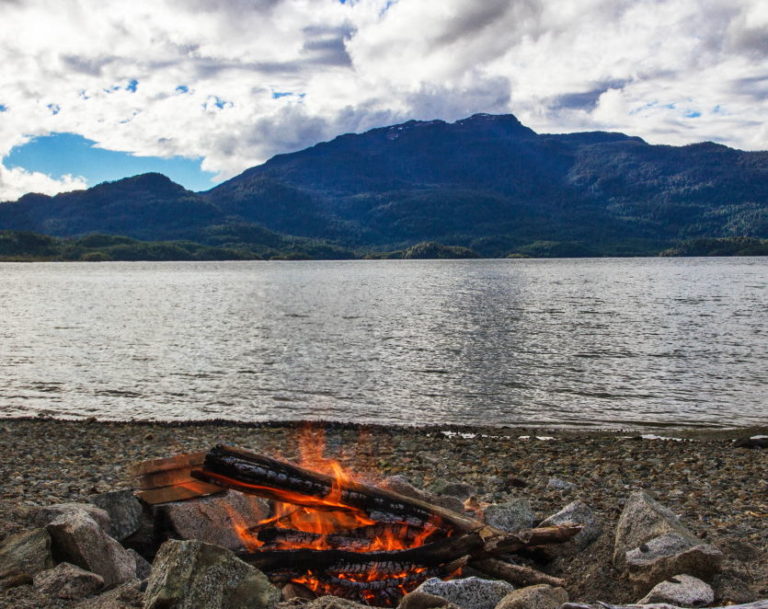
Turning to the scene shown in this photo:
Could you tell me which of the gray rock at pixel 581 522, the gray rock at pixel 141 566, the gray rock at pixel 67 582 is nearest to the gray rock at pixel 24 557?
the gray rock at pixel 67 582

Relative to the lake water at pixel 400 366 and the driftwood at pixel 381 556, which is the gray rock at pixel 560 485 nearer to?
the driftwood at pixel 381 556

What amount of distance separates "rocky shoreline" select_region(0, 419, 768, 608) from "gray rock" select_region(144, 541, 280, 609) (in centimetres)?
170

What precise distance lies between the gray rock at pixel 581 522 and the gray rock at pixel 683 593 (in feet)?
7.06

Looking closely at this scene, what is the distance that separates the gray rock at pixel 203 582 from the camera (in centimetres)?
603

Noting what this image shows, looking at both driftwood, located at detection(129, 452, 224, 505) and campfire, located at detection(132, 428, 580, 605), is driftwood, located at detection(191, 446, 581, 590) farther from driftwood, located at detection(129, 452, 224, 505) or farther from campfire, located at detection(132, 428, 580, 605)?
driftwood, located at detection(129, 452, 224, 505)

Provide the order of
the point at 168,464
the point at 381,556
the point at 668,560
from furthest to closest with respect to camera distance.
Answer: the point at 168,464 < the point at 381,556 < the point at 668,560

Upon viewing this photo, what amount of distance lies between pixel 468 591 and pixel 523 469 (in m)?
9.07

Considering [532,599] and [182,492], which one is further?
[182,492]

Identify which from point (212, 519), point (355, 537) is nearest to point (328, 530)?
point (355, 537)

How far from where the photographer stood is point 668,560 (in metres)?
7.66

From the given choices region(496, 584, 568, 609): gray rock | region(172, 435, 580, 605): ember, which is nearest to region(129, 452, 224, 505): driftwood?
region(172, 435, 580, 605): ember

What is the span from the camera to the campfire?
8.11 m

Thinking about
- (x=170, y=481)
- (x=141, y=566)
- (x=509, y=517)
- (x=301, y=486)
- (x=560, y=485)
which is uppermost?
(x=301, y=486)

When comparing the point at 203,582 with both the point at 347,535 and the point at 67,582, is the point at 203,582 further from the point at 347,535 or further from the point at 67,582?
the point at 347,535
